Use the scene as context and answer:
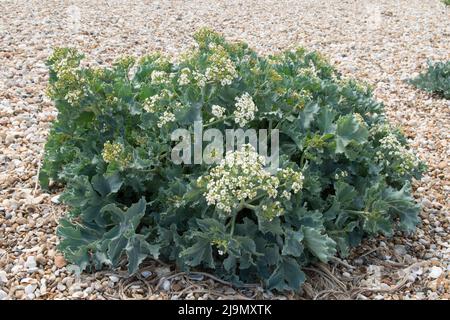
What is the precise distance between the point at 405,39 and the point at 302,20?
1231 millimetres

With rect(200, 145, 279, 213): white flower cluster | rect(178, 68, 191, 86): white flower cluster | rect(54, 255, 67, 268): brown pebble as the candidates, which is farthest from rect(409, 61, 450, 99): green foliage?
rect(54, 255, 67, 268): brown pebble

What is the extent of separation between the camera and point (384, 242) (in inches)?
113

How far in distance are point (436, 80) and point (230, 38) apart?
216cm

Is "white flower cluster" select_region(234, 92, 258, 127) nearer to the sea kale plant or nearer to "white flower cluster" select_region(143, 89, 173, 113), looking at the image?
the sea kale plant

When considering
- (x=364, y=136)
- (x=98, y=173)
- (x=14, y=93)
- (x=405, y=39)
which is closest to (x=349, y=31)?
(x=405, y=39)

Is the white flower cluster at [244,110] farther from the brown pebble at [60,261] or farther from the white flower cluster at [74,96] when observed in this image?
the brown pebble at [60,261]

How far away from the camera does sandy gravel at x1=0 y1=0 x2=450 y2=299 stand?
8.12ft

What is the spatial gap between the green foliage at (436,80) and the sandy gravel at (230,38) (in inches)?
3.9

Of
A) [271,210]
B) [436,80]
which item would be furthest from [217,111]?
[436,80]

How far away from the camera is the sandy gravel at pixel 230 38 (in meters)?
2.47

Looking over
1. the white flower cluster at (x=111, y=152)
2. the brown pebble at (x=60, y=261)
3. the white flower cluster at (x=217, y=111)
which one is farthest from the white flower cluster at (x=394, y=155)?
the brown pebble at (x=60, y=261)

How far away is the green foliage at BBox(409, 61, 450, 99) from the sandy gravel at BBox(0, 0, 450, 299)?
3.9 inches

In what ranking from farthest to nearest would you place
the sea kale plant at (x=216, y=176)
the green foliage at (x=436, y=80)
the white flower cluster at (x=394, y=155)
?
the green foliage at (x=436, y=80) < the white flower cluster at (x=394, y=155) < the sea kale plant at (x=216, y=176)
